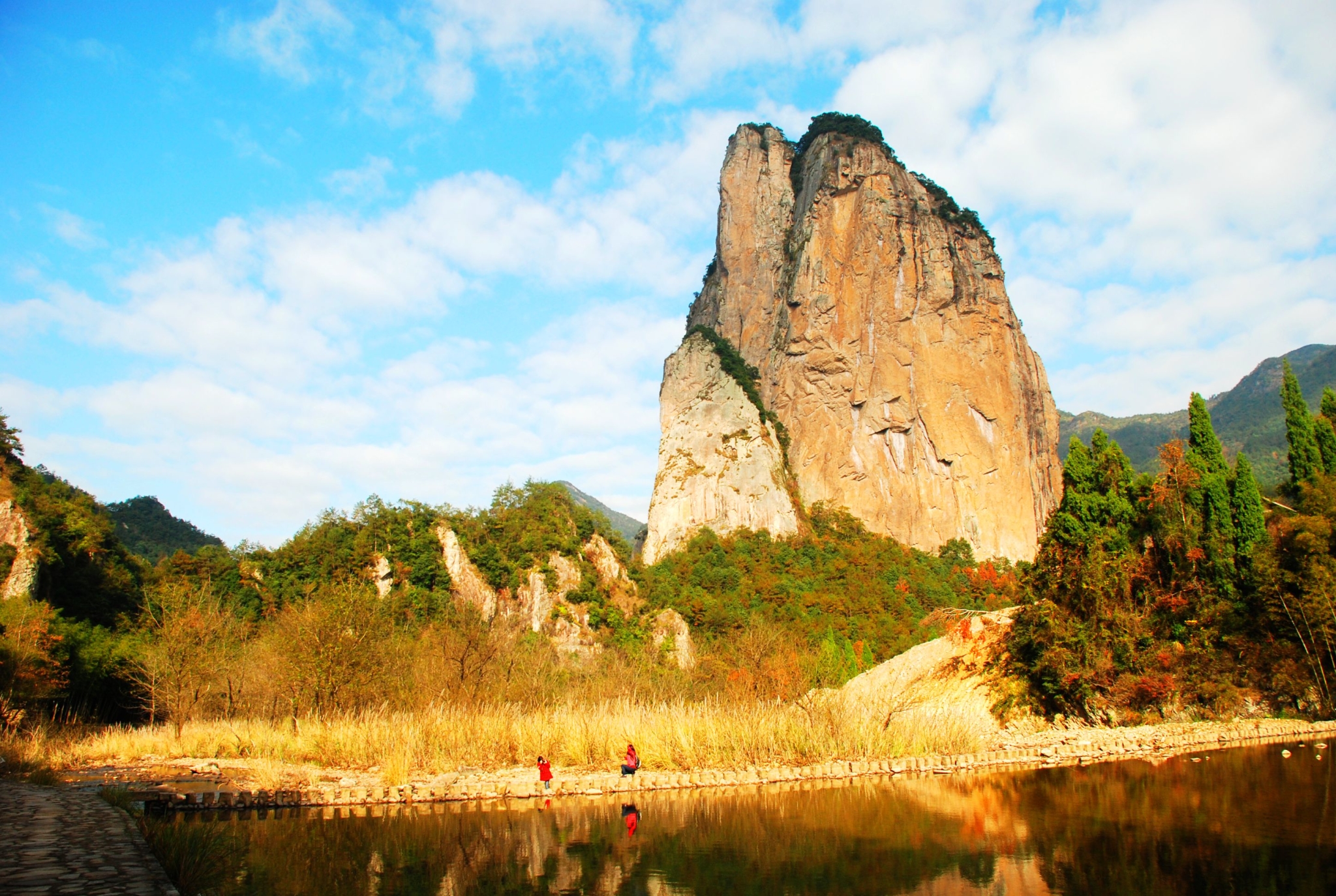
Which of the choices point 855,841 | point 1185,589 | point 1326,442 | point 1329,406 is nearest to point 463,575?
point 1185,589

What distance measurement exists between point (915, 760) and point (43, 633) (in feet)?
108

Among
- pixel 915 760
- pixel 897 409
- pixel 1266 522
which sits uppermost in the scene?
pixel 897 409

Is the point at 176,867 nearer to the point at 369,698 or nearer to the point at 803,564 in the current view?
the point at 369,698

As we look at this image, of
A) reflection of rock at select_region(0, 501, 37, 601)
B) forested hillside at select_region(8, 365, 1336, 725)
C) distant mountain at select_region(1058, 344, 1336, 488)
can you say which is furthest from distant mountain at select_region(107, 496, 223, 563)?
distant mountain at select_region(1058, 344, 1336, 488)

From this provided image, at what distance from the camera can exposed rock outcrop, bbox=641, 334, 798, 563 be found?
7525 centimetres

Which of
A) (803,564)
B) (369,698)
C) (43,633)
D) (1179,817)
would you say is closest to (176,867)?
(1179,817)

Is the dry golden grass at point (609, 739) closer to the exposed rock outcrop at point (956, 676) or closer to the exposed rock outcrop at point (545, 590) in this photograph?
the exposed rock outcrop at point (956, 676)

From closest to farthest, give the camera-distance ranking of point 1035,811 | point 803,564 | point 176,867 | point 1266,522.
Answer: point 176,867
point 1035,811
point 1266,522
point 803,564

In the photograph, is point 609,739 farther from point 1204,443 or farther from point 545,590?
point 545,590

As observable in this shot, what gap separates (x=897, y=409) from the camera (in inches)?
3135

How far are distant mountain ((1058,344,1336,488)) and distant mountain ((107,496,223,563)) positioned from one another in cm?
9156

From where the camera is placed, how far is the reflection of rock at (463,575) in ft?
189

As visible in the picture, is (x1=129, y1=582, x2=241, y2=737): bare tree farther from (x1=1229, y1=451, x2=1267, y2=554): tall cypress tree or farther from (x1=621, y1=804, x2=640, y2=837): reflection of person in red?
(x1=1229, y1=451, x2=1267, y2=554): tall cypress tree

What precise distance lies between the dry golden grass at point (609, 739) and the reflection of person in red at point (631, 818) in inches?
127
